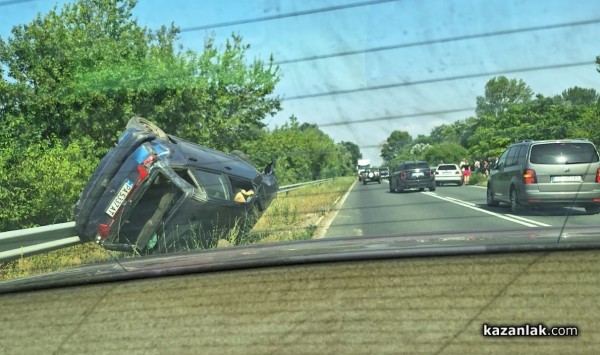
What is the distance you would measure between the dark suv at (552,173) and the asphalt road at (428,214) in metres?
0.19

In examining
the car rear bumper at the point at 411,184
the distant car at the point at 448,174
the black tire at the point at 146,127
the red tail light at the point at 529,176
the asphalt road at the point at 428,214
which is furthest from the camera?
the car rear bumper at the point at 411,184

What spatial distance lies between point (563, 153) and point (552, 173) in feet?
1.26

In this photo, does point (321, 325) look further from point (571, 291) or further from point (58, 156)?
point (58, 156)

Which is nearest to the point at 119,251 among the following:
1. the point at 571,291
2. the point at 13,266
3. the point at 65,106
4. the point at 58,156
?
the point at 13,266

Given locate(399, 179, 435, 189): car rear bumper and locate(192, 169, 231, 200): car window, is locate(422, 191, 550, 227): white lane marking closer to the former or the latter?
locate(399, 179, 435, 189): car rear bumper

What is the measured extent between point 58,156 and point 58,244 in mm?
3185

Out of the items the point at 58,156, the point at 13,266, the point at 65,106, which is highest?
the point at 65,106

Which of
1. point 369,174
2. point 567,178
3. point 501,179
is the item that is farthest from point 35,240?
point 369,174

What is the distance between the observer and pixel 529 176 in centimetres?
857

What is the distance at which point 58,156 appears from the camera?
9.06 meters

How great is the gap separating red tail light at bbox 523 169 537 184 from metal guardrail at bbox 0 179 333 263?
583 cm

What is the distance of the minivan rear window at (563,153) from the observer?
20.6 ft

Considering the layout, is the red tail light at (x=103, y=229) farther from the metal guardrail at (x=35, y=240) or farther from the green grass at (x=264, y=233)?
the metal guardrail at (x=35, y=240)

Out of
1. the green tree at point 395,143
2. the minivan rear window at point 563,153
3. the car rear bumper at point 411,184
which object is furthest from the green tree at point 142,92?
the car rear bumper at point 411,184
